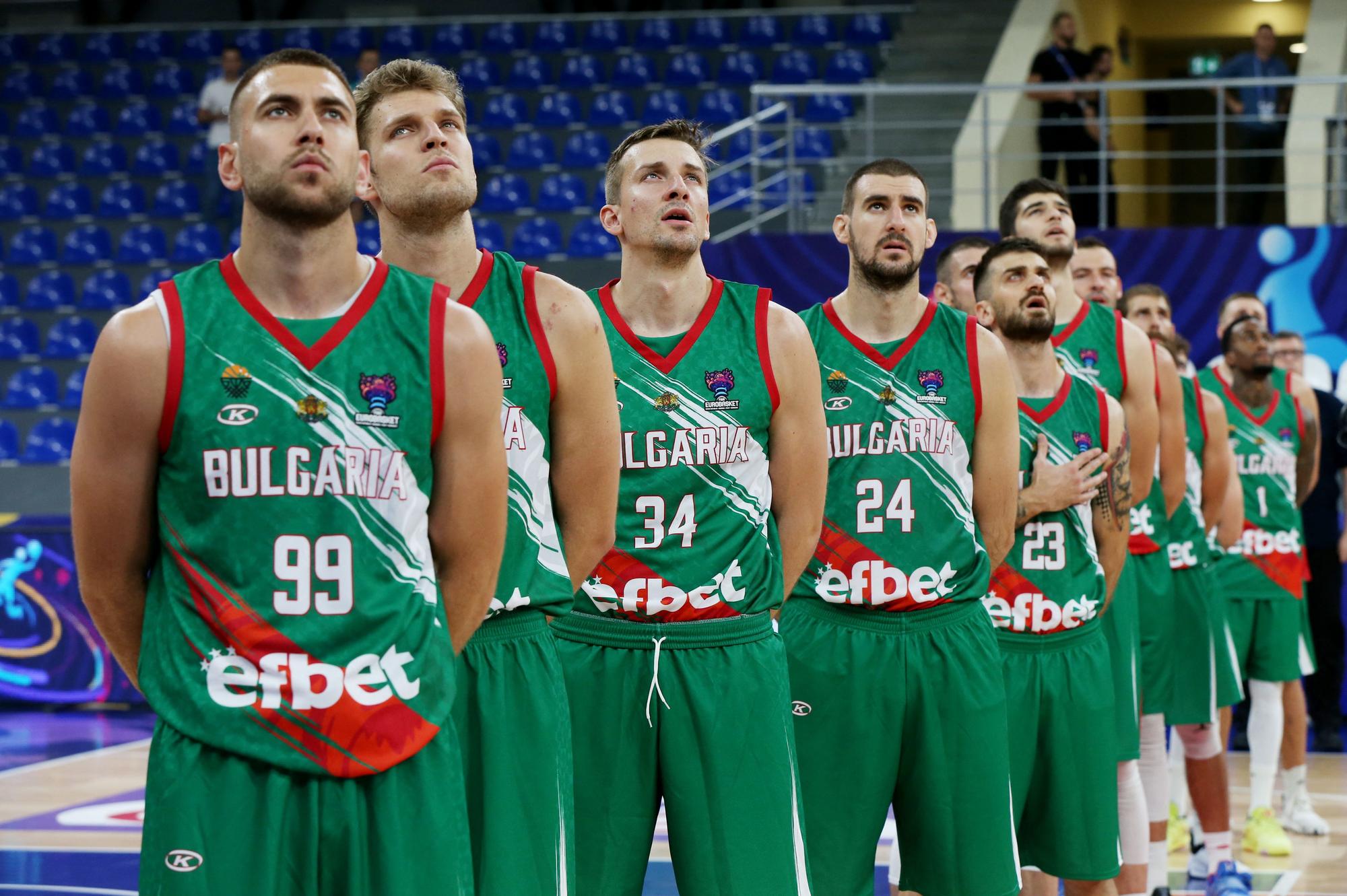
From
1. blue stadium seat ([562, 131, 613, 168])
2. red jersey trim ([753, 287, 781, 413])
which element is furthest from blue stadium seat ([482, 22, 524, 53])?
red jersey trim ([753, 287, 781, 413])

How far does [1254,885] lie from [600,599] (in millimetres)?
3799

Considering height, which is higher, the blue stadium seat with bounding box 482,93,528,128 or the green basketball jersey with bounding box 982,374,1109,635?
the blue stadium seat with bounding box 482,93,528,128

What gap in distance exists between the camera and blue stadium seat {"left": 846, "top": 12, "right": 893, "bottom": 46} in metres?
16.7

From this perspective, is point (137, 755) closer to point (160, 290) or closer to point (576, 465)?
point (576, 465)

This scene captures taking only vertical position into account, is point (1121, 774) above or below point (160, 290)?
below

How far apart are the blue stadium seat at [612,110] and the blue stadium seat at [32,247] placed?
5248 millimetres

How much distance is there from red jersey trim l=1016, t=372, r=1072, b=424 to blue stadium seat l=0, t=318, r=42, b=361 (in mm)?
11713

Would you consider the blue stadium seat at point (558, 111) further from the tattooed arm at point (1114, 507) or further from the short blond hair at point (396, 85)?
the short blond hair at point (396, 85)

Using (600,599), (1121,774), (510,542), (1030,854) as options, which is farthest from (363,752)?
(1121,774)

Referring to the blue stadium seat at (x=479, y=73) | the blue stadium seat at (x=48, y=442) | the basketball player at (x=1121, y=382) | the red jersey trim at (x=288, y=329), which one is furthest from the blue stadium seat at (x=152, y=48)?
the red jersey trim at (x=288, y=329)

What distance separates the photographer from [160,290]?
2688 millimetres

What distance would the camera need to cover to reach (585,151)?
1560 centimetres

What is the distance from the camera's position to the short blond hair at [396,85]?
3.58 m

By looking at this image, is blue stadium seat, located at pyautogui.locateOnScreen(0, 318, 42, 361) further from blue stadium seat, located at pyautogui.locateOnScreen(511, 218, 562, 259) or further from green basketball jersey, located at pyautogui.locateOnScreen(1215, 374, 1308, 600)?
green basketball jersey, located at pyautogui.locateOnScreen(1215, 374, 1308, 600)
